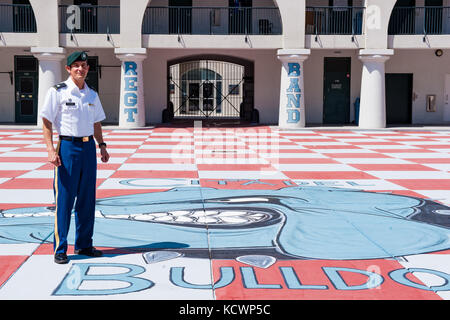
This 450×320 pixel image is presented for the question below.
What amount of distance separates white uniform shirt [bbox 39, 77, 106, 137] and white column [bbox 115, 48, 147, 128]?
20.0 metres

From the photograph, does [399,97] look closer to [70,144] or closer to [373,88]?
[373,88]

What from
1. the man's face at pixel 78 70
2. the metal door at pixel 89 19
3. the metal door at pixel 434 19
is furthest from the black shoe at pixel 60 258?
the metal door at pixel 434 19

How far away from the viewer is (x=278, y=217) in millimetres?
7379

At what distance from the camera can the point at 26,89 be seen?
29.9 m

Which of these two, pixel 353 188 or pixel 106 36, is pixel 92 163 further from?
pixel 106 36

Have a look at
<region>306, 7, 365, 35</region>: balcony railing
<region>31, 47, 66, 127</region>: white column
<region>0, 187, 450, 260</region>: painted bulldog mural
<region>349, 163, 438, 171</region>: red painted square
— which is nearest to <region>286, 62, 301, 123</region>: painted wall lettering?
<region>306, 7, 365, 35</region>: balcony railing

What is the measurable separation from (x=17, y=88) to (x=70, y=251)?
2609cm

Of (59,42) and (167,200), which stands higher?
(59,42)

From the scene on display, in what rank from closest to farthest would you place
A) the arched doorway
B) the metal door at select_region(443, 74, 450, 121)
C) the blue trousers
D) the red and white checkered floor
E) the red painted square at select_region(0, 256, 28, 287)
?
the red and white checkered floor, the red painted square at select_region(0, 256, 28, 287), the blue trousers, the metal door at select_region(443, 74, 450, 121), the arched doorway

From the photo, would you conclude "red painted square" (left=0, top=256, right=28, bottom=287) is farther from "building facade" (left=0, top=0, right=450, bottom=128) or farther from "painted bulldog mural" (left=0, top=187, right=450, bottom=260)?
"building facade" (left=0, top=0, right=450, bottom=128)

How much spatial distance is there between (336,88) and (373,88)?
4552 mm

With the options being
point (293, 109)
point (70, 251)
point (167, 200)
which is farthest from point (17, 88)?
point (70, 251)

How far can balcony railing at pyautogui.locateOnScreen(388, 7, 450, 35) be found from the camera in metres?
28.7

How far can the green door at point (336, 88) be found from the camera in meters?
29.9
